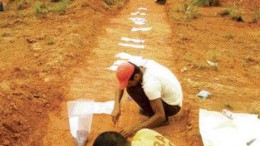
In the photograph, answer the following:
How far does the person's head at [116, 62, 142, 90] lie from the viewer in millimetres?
4293

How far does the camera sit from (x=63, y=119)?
5.28 m

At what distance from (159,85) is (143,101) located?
1.40 feet

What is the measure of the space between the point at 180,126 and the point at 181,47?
354 cm

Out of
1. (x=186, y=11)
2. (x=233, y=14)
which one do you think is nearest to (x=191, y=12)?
Result: (x=186, y=11)

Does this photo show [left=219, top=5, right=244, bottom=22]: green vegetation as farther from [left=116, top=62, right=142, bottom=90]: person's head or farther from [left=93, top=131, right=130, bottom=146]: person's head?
[left=93, top=131, right=130, bottom=146]: person's head

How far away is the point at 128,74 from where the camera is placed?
431 cm

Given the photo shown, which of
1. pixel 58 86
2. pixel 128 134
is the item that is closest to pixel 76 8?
pixel 58 86

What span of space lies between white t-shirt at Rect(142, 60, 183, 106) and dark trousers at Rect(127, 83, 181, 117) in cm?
9

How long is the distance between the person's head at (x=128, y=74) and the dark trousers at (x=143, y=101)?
7.9 inches

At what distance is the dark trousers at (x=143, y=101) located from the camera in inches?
184

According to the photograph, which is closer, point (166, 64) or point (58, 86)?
point (58, 86)

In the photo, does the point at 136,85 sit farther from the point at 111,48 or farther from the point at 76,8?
the point at 76,8

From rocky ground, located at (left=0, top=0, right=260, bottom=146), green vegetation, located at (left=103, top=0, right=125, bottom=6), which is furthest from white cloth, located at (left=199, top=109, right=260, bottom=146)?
green vegetation, located at (left=103, top=0, right=125, bottom=6)

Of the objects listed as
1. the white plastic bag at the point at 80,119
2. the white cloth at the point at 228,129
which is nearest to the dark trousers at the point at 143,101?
the white cloth at the point at 228,129
